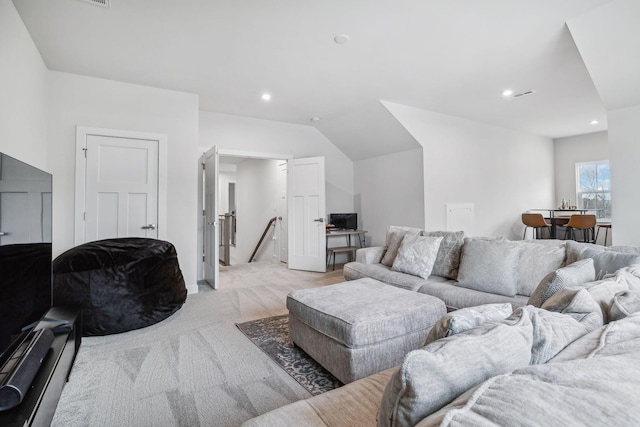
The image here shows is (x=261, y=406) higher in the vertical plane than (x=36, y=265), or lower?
lower

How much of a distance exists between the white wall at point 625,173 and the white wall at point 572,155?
4669 mm

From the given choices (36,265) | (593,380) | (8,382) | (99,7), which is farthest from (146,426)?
(99,7)

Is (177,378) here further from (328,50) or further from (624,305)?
(328,50)

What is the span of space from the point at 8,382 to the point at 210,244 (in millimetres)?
3494

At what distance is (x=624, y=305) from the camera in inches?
40.8

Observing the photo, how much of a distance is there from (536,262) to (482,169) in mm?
4111

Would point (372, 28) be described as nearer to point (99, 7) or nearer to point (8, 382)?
point (99, 7)

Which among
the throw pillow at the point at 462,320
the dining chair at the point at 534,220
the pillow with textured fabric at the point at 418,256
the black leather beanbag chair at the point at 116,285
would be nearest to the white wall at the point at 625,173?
the pillow with textured fabric at the point at 418,256

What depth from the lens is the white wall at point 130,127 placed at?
11.8 feet

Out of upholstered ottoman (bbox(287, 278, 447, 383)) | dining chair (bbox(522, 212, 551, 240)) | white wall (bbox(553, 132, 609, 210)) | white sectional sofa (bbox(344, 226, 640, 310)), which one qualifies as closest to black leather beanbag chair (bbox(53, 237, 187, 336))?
upholstered ottoman (bbox(287, 278, 447, 383))

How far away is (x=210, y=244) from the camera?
179 inches

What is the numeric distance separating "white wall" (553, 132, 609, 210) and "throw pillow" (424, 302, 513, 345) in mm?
8437

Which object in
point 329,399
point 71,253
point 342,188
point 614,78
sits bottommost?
point 329,399

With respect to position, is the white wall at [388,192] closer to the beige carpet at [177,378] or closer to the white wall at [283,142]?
the white wall at [283,142]
